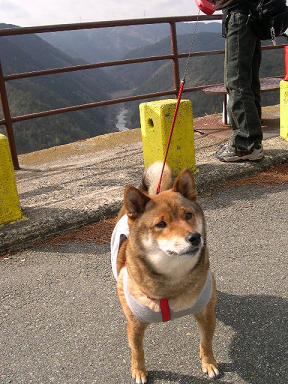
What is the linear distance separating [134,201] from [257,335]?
1077 mm

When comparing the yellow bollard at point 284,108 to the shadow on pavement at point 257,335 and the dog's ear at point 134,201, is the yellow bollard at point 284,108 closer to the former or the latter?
the shadow on pavement at point 257,335

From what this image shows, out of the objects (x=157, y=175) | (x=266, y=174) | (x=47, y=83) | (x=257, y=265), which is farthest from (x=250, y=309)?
(x=47, y=83)

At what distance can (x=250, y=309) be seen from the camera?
2627mm

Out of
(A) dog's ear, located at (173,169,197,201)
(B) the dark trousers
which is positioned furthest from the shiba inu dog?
(B) the dark trousers

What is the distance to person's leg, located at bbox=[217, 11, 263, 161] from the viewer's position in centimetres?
418

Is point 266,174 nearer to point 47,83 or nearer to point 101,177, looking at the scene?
point 101,177

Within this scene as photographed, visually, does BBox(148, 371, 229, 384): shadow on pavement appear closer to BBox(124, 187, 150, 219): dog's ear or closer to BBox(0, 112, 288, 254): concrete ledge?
BBox(124, 187, 150, 219): dog's ear

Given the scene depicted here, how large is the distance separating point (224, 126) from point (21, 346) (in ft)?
15.1

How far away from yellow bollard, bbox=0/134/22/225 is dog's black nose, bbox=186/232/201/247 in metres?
2.31

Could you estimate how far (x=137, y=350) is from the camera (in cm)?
216

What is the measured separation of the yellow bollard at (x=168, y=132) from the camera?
4273mm

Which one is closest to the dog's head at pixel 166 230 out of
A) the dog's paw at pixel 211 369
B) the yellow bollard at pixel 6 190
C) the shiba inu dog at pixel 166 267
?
the shiba inu dog at pixel 166 267

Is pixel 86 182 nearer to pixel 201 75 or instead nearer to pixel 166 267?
pixel 166 267

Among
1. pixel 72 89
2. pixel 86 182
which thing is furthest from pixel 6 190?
pixel 72 89
